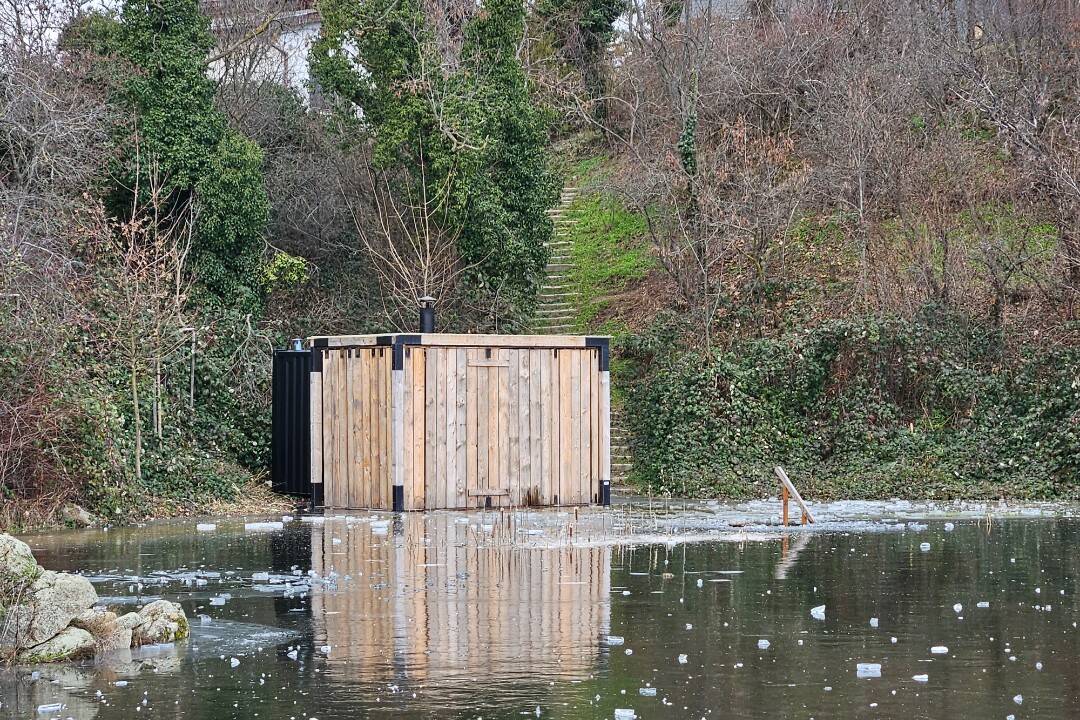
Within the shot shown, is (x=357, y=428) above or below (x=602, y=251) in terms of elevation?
below

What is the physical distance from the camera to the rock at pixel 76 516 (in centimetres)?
1580

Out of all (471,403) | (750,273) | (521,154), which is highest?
(521,154)

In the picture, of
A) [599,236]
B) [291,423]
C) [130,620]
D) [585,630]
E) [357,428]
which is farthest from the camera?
[599,236]

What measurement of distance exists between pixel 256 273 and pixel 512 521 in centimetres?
881

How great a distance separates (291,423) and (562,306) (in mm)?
9037

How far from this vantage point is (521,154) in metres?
24.9

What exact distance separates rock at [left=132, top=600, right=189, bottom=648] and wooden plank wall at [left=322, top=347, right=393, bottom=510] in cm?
827

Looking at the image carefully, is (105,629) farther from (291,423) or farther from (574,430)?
(291,423)

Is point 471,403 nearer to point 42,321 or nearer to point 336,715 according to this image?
point 42,321

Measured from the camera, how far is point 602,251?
96.2 ft

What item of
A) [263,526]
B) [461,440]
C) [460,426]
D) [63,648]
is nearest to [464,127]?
[460,426]

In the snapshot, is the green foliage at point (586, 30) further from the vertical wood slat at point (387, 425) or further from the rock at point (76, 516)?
the rock at point (76, 516)

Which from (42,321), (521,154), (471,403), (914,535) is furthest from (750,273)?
(42,321)

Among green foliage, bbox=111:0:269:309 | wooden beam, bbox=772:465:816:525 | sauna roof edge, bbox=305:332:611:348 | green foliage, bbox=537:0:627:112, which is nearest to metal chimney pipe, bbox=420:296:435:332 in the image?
sauna roof edge, bbox=305:332:611:348
